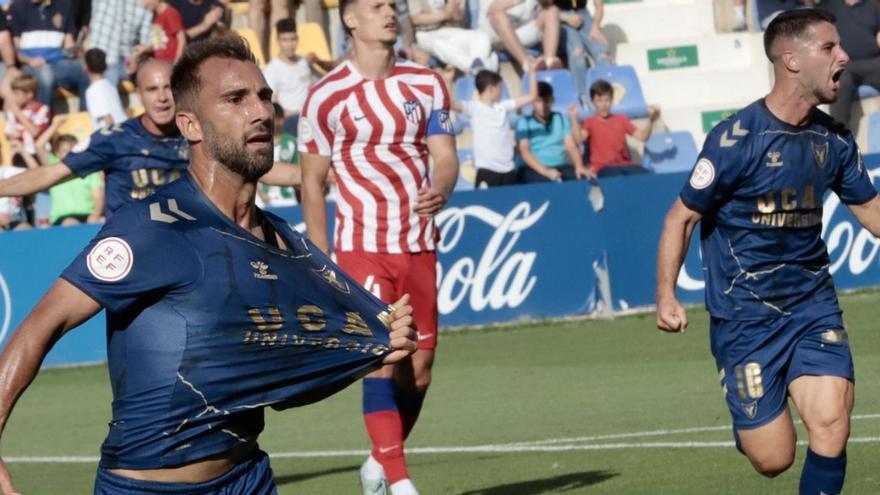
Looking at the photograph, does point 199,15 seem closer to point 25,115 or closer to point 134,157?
point 25,115

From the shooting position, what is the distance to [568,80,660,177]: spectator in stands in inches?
774

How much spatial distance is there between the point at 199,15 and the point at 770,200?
15.1 meters

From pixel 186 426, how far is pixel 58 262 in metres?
12.8

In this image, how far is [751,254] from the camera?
7.82m

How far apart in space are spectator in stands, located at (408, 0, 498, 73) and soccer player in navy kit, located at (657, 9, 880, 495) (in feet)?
45.6

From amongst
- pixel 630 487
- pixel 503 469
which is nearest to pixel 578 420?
pixel 503 469

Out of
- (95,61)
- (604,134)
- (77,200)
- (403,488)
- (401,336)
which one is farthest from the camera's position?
(95,61)

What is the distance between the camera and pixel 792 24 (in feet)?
25.7

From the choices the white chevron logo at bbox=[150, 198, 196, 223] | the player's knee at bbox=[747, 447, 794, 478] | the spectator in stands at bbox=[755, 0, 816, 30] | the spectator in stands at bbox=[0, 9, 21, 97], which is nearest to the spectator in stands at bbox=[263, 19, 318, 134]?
the spectator in stands at bbox=[0, 9, 21, 97]

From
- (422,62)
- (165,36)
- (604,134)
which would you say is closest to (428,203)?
(604,134)

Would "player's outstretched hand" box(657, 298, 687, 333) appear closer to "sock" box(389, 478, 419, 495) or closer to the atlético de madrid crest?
the atlético de madrid crest

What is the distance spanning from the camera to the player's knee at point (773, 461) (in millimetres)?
7730

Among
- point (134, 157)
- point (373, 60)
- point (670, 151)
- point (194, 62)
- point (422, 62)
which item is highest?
point (194, 62)

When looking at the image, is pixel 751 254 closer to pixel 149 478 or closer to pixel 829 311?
pixel 829 311
